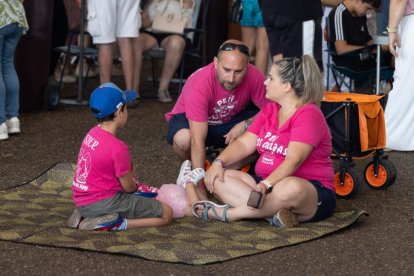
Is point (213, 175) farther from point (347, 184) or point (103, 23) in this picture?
point (103, 23)

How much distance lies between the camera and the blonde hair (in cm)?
608

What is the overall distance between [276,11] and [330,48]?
1.85m

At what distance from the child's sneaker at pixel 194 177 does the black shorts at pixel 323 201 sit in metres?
0.78

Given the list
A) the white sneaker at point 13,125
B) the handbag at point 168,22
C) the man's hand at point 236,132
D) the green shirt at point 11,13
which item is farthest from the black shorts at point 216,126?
the handbag at point 168,22

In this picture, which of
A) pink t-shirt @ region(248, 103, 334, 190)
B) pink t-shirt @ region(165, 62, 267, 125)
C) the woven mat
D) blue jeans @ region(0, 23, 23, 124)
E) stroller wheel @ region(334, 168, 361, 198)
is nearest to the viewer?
the woven mat

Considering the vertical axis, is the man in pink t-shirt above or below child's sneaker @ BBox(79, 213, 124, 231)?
above

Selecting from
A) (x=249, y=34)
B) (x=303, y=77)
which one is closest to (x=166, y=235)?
(x=303, y=77)

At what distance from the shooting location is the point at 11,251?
17.6 feet

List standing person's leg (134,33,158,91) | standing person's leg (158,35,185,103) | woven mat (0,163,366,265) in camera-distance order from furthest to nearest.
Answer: standing person's leg (158,35,185,103) < standing person's leg (134,33,158,91) < woven mat (0,163,366,265)

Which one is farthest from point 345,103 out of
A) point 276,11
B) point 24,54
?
point 24,54

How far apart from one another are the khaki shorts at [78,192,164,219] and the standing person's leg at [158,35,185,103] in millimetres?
5370

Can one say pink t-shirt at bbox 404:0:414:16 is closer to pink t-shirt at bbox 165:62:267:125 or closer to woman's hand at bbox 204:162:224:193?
pink t-shirt at bbox 165:62:267:125

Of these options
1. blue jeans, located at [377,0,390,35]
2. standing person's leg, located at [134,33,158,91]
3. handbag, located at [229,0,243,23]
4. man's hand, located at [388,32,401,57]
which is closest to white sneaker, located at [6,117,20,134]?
standing person's leg, located at [134,33,158,91]

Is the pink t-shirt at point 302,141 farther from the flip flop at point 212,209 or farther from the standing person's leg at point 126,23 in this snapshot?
the standing person's leg at point 126,23
